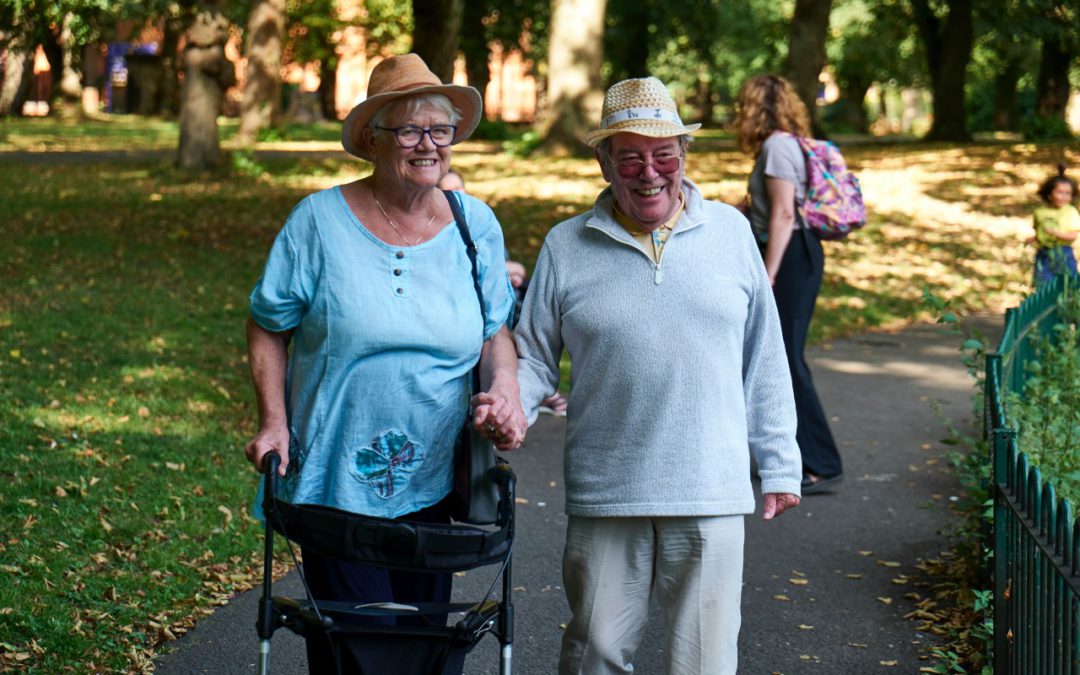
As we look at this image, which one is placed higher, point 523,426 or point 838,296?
point 523,426

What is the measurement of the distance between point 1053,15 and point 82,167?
932 inches

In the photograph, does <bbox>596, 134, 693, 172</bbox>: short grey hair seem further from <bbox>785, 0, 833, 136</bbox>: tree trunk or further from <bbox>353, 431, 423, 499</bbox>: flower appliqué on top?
<bbox>785, 0, 833, 136</bbox>: tree trunk

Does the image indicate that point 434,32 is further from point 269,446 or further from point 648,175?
point 269,446

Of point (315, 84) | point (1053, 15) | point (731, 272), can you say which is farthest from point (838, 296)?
point (315, 84)

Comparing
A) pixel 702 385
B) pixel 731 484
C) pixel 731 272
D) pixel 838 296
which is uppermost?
pixel 731 272

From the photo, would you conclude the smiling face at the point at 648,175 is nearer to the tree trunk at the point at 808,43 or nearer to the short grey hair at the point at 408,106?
the short grey hair at the point at 408,106

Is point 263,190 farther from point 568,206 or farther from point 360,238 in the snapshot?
point 360,238

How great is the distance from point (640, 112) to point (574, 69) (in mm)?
23223

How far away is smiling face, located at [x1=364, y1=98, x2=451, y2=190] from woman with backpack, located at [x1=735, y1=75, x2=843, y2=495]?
386 centimetres

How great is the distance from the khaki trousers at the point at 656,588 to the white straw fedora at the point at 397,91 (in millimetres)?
1153

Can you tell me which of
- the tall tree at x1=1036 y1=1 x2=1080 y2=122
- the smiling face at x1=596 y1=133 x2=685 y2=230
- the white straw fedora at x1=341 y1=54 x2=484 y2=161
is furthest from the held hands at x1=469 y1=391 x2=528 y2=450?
the tall tree at x1=1036 y1=1 x2=1080 y2=122

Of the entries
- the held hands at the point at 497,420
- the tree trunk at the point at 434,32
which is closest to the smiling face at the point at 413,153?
the held hands at the point at 497,420

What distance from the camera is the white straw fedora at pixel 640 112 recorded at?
12.6 feet

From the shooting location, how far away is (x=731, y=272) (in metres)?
3.93
